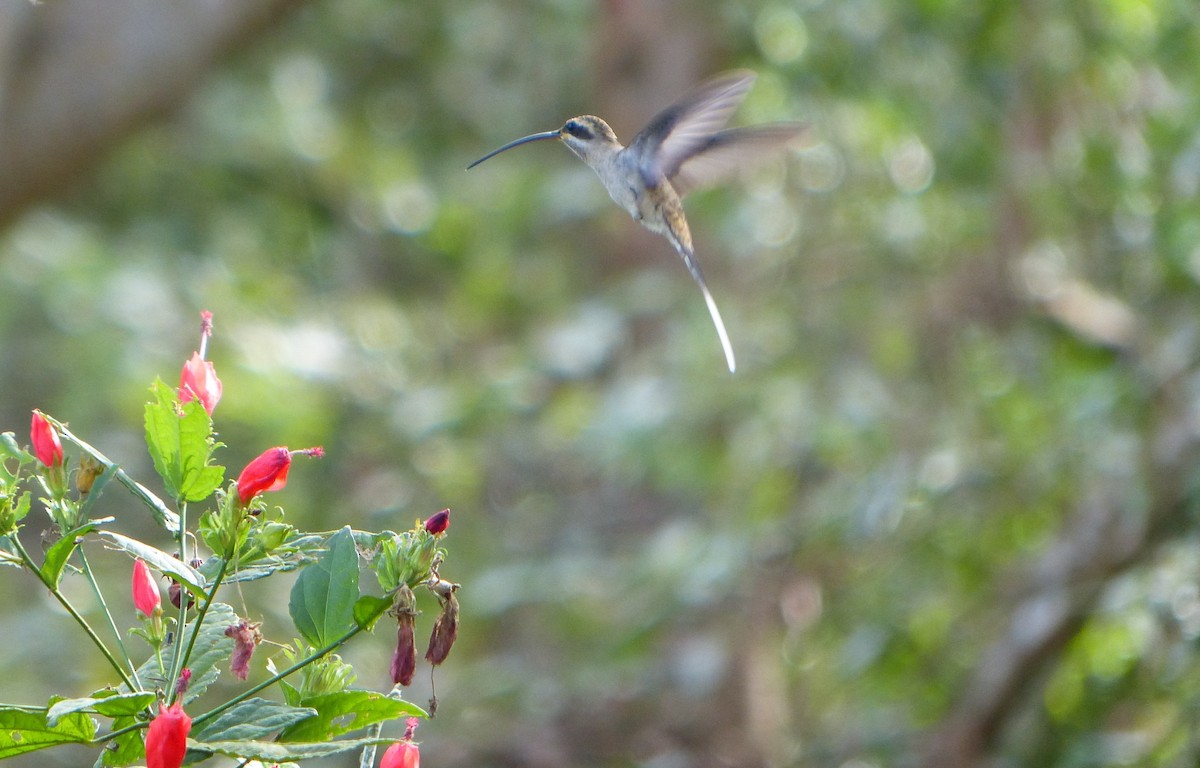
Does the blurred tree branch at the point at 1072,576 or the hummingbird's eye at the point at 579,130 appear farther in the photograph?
the blurred tree branch at the point at 1072,576

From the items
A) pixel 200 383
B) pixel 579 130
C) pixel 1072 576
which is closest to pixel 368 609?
pixel 200 383

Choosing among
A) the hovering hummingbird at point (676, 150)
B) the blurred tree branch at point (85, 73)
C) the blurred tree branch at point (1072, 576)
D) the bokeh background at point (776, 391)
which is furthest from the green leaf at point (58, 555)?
the blurred tree branch at point (85, 73)

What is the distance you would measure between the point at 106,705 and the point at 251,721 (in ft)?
0.32

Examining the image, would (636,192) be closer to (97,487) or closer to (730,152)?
(730,152)

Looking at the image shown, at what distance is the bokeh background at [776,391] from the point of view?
290cm

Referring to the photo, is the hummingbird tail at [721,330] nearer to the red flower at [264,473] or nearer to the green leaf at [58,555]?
the red flower at [264,473]

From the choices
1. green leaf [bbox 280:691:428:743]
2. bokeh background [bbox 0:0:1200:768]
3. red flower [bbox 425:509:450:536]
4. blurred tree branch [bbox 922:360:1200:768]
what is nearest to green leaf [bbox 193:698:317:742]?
green leaf [bbox 280:691:428:743]

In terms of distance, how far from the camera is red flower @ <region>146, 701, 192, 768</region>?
2.64 ft

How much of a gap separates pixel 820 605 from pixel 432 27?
3.72 m

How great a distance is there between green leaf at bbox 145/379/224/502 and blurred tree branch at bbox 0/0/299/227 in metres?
2.92

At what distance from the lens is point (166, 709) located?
851 mm

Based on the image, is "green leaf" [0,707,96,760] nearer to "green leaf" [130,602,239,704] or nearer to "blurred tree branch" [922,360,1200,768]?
"green leaf" [130,602,239,704]

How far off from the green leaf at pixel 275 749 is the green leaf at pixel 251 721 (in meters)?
0.02

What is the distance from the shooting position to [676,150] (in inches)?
79.2
